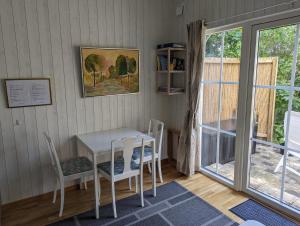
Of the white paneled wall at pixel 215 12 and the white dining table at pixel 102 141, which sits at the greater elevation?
the white paneled wall at pixel 215 12

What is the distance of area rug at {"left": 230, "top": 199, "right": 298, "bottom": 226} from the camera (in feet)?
7.16

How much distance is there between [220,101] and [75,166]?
6.44 feet

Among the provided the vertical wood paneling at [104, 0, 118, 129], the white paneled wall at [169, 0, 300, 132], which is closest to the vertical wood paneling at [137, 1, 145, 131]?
the vertical wood paneling at [104, 0, 118, 129]

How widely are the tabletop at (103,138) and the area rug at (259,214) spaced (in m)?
1.24

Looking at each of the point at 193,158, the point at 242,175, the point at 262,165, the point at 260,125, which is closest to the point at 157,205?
the point at 193,158

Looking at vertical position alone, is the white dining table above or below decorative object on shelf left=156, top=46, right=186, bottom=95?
below

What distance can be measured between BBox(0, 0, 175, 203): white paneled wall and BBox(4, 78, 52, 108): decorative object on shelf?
0.19 ft

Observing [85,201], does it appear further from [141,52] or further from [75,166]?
[141,52]

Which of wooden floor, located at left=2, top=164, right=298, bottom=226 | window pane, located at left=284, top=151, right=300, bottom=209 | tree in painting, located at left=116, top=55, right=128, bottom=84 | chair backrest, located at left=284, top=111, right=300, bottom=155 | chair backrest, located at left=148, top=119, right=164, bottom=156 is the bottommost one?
wooden floor, located at left=2, top=164, right=298, bottom=226

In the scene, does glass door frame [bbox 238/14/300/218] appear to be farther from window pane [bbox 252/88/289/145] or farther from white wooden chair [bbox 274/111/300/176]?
white wooden chair [bbox 274/111/300/176]

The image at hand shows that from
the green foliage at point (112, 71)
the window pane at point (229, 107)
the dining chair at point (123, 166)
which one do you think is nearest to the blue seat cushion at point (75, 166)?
the dining chair at point (123, 166)

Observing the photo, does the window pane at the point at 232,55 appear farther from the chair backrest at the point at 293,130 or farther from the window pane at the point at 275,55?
the chair backrest at the point at 293,130

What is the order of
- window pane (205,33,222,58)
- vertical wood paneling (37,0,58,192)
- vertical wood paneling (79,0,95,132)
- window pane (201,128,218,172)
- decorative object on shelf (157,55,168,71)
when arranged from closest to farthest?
vertical wood paneling (37,0,58,192), vertical wood paneling (79,0,95,132), window pane (205,33,222,58), window pane (201,128,218,172), decorative object on shelf (157,55,168,71)

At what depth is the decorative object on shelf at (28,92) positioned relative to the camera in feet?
7.82
